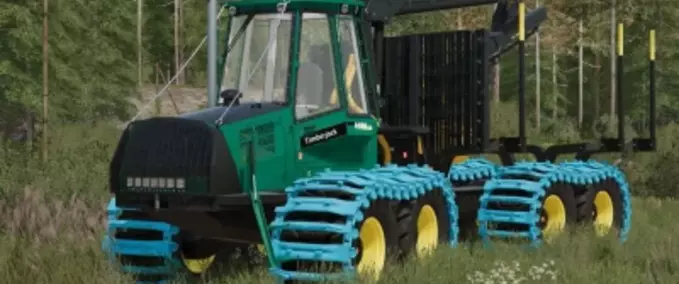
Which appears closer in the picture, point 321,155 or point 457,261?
point 457,261

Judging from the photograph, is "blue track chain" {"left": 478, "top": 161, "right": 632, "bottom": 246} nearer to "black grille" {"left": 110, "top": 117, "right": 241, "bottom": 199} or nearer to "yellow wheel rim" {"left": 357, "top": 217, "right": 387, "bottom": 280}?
"yellow wheel rim" {"left": 357, "top": 217, "right": 387, "bottom": 280}

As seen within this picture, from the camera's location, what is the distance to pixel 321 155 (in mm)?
8203

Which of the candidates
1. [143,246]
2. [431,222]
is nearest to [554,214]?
[431,222]

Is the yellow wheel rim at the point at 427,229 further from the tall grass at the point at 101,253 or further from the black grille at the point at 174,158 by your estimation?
the black grille at the point at 174,158

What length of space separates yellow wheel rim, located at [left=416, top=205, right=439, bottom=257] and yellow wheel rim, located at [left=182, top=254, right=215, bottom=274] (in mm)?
2042

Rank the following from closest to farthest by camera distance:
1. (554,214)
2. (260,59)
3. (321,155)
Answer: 1. (260,59)
2. (321,155)
3. (554,214)

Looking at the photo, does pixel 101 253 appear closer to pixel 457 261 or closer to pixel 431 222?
pixel 431 222

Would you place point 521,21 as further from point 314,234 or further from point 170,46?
point 170,46

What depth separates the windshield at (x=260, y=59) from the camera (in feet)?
26.0

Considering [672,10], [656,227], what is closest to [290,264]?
[656,227]

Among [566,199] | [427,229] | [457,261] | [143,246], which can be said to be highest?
[566,199]

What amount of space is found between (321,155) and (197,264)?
1.66 m

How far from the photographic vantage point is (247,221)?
25.8ft

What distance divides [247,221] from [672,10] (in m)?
41.0
